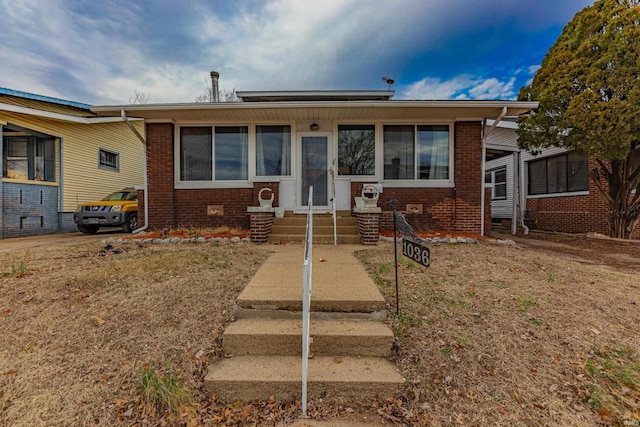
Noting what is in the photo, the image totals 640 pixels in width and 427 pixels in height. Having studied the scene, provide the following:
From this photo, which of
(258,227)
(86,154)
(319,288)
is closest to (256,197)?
(258,227)

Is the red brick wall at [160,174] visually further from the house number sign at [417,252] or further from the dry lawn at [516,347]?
the house number sign at [417,252]

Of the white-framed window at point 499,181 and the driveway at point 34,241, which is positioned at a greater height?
the white-framed window at point 499,181

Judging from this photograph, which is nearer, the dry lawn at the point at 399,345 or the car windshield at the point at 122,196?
the dry lawn at the point at 399,345

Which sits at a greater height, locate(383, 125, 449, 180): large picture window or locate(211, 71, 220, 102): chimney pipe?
locate(211, 71, 220, 102): chimney pipe

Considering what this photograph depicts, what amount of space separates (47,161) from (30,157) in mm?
491

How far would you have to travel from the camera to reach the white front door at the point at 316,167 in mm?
7672

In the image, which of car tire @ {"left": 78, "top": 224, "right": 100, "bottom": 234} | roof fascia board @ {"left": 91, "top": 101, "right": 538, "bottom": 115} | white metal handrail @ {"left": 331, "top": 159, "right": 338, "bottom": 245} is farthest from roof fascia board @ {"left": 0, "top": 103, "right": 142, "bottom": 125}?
white metal handrail @ {"left": 331, "top": 159, "right": 338, "bottom": 245}

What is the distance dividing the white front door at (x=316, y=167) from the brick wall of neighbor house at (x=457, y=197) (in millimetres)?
801

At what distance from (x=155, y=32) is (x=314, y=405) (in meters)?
14.8

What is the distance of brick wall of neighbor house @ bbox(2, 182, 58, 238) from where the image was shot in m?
8.95

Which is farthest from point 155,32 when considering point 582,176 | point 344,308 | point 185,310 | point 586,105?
point 582,176

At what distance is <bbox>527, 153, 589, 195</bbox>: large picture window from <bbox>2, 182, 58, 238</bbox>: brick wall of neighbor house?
58.9 feet

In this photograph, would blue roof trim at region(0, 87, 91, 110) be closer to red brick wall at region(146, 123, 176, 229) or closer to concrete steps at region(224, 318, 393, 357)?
red brick wall at region(146, 123, 176, 229)

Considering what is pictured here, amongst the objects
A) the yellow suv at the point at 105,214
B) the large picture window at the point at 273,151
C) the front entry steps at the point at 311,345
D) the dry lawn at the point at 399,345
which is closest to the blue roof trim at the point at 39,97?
the yellow suv at the point at 105,214
